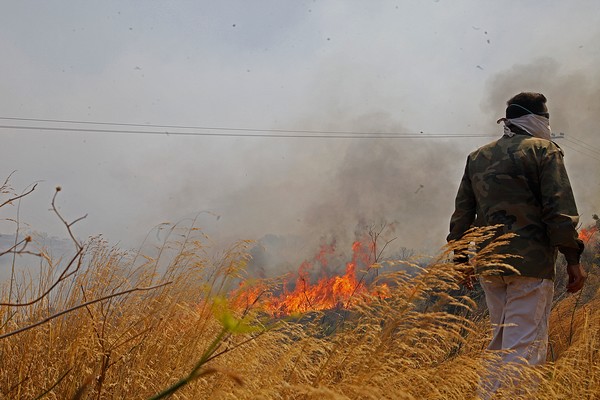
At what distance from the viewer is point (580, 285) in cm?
285

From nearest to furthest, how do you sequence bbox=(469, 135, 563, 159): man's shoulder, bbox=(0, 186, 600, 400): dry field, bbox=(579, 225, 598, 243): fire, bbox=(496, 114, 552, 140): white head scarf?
bbox=(0, 186, 600, 400): dry field, bbox=(469, 135, 563, 159): man's shoulder, bbox=(496, 114, 552, 140): white head scarf, bbox=(579, 225, 598, 243): fire

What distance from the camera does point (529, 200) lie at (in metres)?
2.90

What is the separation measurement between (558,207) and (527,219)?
0.17 meters

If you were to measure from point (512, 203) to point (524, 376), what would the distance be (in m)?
0.92

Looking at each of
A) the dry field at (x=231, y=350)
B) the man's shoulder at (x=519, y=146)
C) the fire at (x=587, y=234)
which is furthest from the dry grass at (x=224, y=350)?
the fire at (x=587, y=234)

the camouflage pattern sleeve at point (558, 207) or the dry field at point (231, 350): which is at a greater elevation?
the camouflage pattern sleeve at point (558, 207)

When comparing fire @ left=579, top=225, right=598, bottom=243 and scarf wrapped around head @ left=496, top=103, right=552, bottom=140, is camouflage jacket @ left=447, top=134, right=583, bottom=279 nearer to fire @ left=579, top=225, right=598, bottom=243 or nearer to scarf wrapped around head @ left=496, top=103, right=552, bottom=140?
scarf wrapped around head @ left=496, top=103, right=552, bottom=140

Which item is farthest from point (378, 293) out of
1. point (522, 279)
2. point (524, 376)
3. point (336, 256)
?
point (336, 256)

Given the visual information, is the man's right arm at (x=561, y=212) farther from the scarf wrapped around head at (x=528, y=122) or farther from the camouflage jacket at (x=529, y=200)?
the scarf wrapped around head at (x=528, y=122)

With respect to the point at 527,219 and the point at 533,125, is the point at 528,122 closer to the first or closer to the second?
the point at 533,125

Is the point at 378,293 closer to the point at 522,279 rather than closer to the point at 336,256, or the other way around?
the point at 522,279

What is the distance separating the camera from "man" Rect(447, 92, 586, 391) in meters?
2.75

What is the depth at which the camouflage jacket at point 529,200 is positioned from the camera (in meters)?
2.77

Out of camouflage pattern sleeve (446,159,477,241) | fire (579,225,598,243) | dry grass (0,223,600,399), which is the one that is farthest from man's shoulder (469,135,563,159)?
fire (579,225,598,243)
